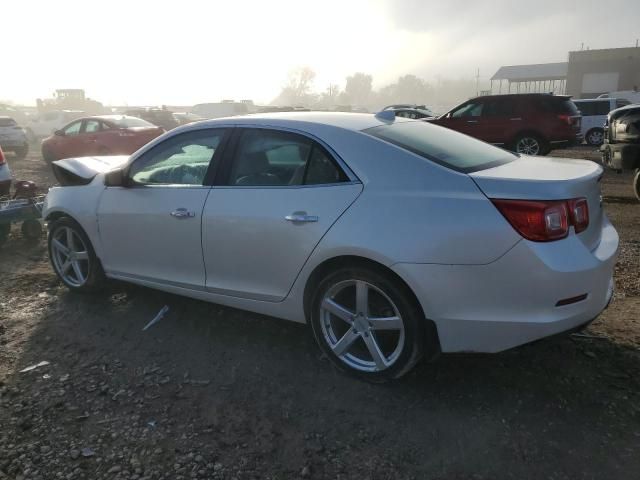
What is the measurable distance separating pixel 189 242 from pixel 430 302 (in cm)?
177

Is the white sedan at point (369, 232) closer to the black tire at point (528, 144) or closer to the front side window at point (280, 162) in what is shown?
the front side window at point (280, 162)

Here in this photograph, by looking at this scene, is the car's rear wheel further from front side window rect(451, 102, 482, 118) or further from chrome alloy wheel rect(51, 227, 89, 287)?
chrome alloy wheel rect(51, 227, 89, 287)

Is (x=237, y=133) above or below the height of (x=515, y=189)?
above

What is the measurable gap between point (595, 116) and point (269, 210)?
19.7 m

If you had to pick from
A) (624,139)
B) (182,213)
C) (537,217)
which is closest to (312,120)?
(182,213)

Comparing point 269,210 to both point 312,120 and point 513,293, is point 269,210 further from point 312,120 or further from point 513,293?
point 513,293

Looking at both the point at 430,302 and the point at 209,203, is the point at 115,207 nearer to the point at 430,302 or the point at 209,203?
the point at 209,203

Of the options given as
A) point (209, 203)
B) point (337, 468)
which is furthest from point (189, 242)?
point (337, 468)

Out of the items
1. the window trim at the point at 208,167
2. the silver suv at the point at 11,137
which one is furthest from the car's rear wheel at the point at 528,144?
the silver suv at the point at 11,137

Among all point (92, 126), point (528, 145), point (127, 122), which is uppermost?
point (127, 122)

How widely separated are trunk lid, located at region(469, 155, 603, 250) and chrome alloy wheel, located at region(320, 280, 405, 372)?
2.71 ft

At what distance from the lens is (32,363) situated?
11.4 ft

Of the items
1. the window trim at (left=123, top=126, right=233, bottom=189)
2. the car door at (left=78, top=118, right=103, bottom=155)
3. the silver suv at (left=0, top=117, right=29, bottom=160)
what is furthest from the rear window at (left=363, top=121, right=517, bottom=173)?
the silver suv at (left=0, top=117, right=29, bottom=160)

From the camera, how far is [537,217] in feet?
8.13
